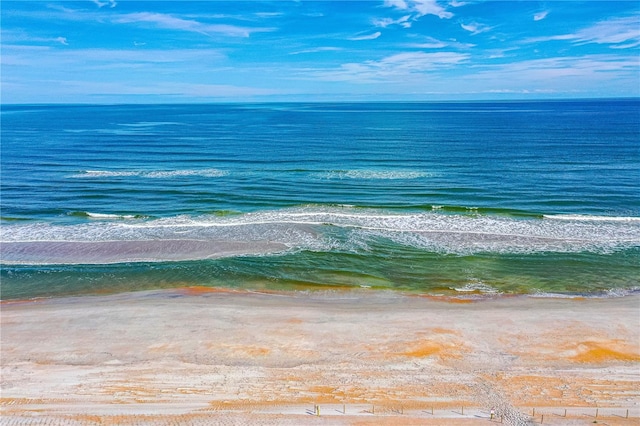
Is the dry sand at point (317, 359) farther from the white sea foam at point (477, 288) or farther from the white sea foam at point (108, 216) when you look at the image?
the white sea foam at point (108, 216)

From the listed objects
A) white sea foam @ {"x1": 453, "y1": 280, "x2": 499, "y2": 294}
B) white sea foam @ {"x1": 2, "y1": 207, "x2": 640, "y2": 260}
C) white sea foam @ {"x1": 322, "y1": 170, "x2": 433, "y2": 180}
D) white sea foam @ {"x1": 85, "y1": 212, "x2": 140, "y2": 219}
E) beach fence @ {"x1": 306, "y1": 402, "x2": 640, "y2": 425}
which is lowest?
beach fence @ {"x1": 306, "y1": 402, "x2": 640, "y2": 425}

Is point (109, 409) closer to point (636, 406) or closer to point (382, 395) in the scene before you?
point (382, 395)

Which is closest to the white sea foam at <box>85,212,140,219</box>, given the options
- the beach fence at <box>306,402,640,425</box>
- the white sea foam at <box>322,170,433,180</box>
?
the white sea foam at <box>322,170,433,180</box>

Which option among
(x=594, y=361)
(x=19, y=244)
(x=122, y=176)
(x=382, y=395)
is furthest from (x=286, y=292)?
(x=122, y=176)

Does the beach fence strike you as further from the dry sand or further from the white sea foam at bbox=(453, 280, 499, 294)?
the white sea foam at bbox=(453, 280, 499, 294)

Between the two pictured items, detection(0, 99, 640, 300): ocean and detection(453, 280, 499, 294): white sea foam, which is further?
detection(0, 99, 640, 300): ocean

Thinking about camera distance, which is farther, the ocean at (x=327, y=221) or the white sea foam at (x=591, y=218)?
the white sea foam at (x=591, y=218)

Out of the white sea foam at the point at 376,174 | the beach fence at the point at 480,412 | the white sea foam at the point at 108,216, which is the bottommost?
the beach fence at the point at 480,412

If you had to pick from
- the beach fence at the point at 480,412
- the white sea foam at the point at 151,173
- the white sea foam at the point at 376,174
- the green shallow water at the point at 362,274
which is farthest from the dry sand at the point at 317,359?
the white sea foam at the point at 151,173
